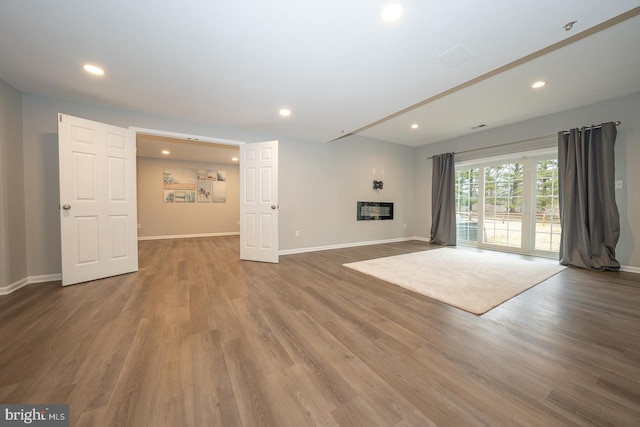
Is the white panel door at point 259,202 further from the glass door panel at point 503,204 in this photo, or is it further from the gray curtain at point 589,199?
the gray curtain at point 589,199

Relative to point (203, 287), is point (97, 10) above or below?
above

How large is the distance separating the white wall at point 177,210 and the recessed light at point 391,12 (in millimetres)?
6677

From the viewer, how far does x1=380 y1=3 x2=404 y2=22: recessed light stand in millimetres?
1568

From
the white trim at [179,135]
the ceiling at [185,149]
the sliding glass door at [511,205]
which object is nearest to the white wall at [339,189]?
the white trim at [179,135]

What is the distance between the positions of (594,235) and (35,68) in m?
7.55

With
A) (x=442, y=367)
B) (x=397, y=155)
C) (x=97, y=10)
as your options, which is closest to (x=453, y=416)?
(x=442, y=367)

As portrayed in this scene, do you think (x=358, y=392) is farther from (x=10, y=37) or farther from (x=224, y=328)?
(x=10, y=37)

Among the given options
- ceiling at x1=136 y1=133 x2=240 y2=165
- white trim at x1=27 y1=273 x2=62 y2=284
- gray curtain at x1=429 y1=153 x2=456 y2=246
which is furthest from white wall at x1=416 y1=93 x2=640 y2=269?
white trim at x1=27 y1=273 x2=62 y2=284

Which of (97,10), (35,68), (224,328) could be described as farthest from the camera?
(35,68)

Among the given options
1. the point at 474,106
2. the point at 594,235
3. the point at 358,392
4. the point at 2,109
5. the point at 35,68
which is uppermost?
the point at 474,106

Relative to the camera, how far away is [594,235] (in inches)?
136

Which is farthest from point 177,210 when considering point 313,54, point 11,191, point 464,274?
point 464,274

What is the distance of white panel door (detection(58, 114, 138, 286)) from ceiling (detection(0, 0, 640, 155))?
0.54 meters

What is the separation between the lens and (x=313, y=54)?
208 cm
